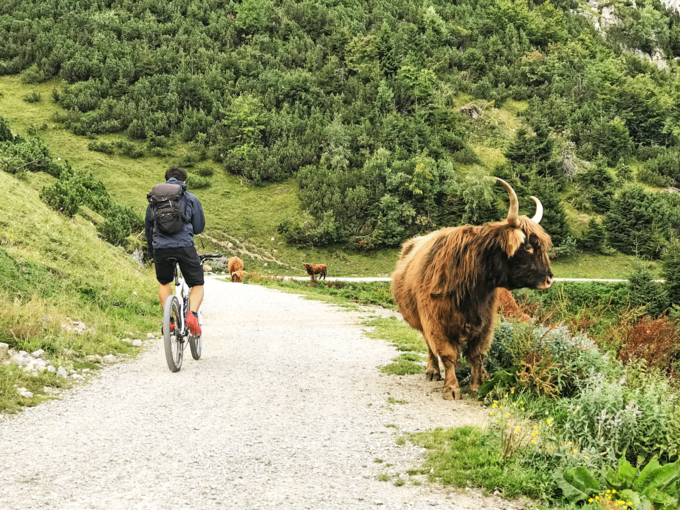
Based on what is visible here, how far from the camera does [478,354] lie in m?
6.76

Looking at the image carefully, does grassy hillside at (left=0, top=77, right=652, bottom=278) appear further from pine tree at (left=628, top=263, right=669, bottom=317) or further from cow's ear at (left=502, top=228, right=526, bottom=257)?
cow's ear at (left=502, top=228, right=526, bottom=257)

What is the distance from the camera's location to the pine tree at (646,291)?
90.3ft

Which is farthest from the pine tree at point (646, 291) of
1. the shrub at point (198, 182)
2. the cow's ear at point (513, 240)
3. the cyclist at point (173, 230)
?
the shrub at point (198, 182)

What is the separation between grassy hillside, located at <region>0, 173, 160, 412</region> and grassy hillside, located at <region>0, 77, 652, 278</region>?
3119cm

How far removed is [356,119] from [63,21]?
4955 cm

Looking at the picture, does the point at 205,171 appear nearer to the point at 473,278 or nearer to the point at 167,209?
the point at 167,209

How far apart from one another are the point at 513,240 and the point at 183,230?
4.27 metres

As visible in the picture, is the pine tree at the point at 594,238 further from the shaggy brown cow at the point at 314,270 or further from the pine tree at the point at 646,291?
the shaggy brown cow at the point at 314,270

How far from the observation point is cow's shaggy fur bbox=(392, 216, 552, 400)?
6.21 m

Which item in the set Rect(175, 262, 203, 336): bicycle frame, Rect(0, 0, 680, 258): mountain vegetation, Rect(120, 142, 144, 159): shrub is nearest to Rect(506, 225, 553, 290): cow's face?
Rect(175, 262, 203, 336): bicycle frame

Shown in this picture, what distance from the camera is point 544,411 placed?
5.49 m

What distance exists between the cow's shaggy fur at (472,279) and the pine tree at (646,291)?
943 inches

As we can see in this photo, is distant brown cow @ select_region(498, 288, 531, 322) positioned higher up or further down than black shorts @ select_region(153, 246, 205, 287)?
further down

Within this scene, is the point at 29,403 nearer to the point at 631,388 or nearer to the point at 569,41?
the point at 631,388
